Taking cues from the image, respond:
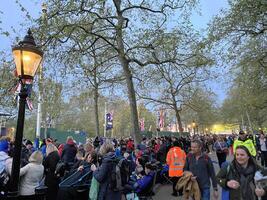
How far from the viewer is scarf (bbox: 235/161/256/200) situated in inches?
171

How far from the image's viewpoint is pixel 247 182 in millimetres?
4371

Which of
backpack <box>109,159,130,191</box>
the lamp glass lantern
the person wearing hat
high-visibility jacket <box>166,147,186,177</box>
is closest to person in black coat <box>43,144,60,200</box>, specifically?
the person wearing hat

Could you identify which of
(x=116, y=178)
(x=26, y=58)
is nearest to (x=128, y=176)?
(x=116, y=178)

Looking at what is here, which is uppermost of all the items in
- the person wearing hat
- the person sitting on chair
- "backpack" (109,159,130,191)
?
the person wearing hat

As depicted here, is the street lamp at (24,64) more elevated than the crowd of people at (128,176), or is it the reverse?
the street lamp at (24,64)

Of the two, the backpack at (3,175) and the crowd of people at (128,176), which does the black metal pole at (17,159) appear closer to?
the crowd of people at (128,176)

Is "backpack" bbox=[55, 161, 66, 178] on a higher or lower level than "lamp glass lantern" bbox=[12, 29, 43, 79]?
lower

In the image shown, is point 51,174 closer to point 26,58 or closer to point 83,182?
point 83,182

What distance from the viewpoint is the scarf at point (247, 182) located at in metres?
4.33

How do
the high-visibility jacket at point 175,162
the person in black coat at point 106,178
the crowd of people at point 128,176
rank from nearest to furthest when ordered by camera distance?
the crowd of people at point 128,176, the person in black coat at point 106,178, the high-visibility jacket at point 175,162

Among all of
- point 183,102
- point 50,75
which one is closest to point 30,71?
point 50,75

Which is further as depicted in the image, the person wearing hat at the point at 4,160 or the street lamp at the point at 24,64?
the person wearing hat at the point at 4,160

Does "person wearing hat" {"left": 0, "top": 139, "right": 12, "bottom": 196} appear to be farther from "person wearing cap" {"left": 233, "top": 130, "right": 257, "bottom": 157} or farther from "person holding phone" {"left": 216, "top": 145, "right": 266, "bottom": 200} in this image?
"person wearing cap" {"left": 233, "top": 130, "right": 257, "bottom": 157}

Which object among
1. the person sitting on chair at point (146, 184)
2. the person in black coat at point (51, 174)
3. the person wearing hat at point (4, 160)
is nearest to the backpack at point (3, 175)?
the person wearing hat at point (4, 160)
